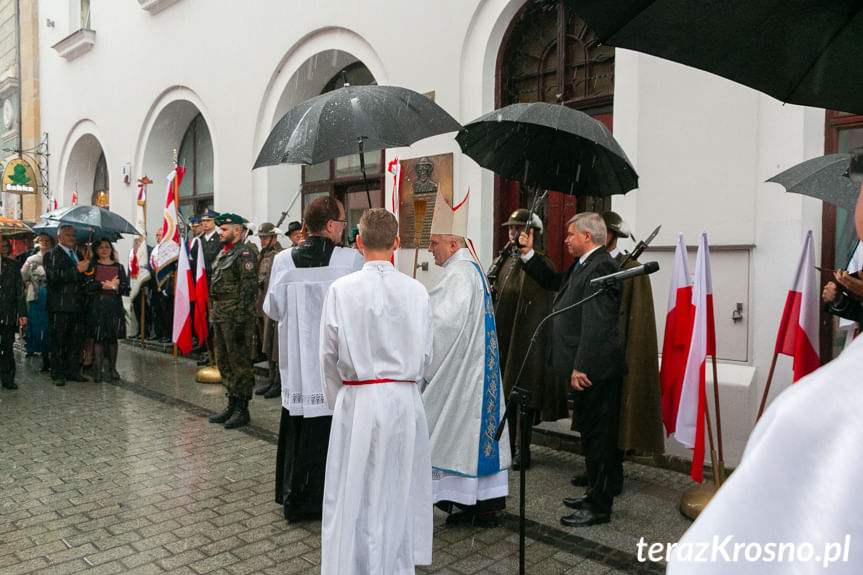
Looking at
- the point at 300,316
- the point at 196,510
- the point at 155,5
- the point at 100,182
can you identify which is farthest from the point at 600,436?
the point at 100,182

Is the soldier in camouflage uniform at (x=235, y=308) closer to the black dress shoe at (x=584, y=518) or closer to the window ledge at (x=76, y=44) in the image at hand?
the black dress shoe at (x=584, y=518)

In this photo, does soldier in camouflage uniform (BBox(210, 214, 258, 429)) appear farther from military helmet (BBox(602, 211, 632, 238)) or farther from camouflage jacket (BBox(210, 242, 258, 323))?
military helmet (BBox(602, 211, 632, 238))

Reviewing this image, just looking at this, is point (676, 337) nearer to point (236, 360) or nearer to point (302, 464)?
→ point (302, 464)

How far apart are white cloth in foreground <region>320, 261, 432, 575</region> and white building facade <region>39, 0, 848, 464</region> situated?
1.57 m

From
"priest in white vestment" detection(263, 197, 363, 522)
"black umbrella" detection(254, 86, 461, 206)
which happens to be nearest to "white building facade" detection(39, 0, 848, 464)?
"black umbrella" detection(254, 86, 461, 206)

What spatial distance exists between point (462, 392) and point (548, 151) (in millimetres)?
1901

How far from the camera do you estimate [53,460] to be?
5.50 metres

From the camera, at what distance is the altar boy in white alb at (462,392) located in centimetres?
406

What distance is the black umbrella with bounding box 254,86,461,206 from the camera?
3979 millimetres

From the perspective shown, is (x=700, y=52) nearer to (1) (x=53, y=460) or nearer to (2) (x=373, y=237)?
(2) (x=373, y=237)

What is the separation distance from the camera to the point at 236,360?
6441 millimetres

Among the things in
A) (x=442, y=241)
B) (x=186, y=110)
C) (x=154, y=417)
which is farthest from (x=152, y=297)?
(x=442, y=241)

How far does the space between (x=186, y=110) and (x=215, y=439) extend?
838 centimetres

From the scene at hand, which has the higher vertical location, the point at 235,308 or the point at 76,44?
the point at 76,44
